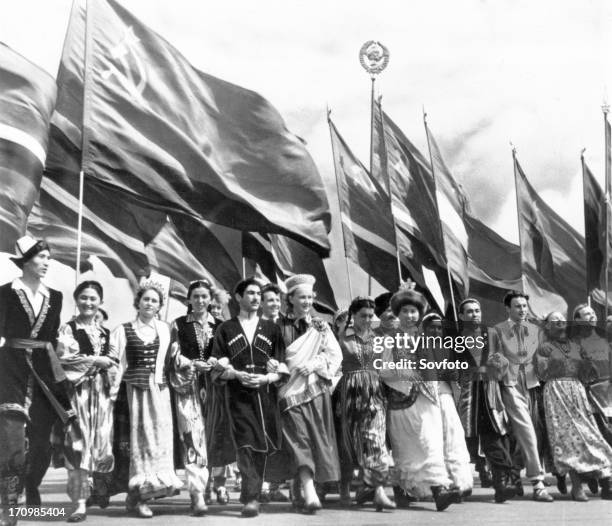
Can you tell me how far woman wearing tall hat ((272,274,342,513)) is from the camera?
580cm

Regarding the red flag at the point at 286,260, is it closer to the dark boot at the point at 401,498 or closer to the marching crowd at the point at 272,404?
the marching crowd at the point at 272,404

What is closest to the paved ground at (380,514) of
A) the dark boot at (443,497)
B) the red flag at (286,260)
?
the dark boot at (443,497)

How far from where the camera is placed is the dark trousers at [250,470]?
5.50 m

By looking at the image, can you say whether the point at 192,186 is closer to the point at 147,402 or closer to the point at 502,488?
the point at 147,402

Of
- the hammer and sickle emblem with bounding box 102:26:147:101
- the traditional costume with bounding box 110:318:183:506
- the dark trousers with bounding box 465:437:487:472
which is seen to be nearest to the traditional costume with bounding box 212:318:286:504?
the traditional costume with bounding box 110:318:183:506

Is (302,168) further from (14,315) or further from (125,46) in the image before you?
(14,315)

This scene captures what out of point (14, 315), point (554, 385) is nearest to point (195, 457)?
point (14, 315)

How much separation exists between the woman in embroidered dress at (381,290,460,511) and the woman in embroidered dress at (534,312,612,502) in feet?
3.64

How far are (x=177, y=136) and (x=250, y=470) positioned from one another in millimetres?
3035

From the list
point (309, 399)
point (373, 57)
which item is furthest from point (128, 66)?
point (309, 399)

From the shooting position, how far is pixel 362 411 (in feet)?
20.1

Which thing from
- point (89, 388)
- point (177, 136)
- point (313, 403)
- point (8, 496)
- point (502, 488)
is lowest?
point (502, 488)

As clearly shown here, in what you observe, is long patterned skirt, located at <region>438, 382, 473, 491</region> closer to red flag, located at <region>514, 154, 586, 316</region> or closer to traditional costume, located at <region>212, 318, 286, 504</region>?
traditional costume, located at <region>212, 318, 286, 504</region>

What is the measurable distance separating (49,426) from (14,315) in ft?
2.41
